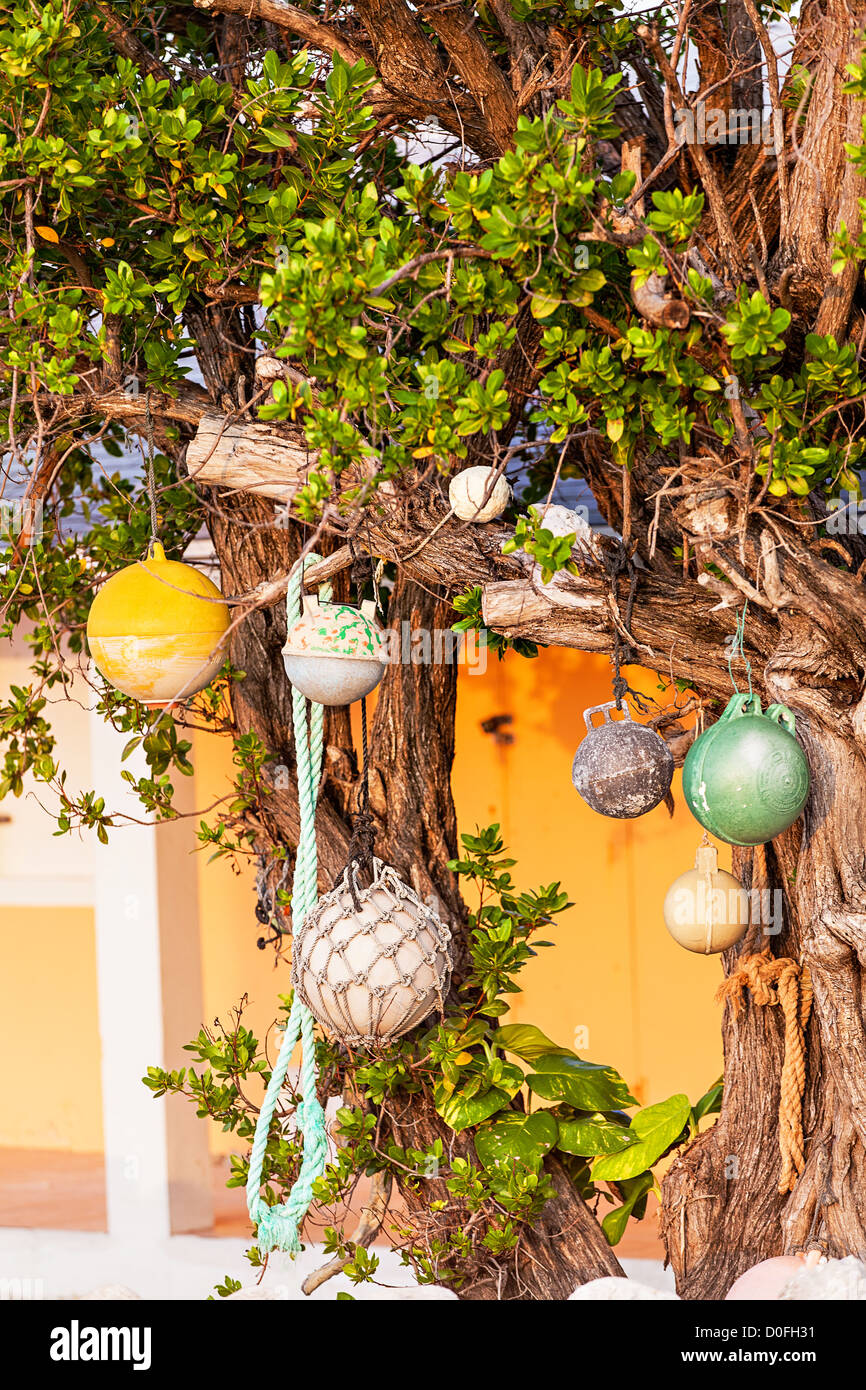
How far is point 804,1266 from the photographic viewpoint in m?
2.61

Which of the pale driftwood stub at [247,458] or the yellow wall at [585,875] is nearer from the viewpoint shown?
the pale driftwood stub at [247,458]

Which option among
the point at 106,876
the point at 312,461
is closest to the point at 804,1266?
the point at 312,461

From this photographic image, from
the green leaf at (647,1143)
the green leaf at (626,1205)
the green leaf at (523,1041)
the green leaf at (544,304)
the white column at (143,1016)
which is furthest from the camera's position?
the white column at (143,1016)

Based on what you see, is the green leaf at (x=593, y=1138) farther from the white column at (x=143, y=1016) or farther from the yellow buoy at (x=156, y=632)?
the white column at (x=143, y=1016)

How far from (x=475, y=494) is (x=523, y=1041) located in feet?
5.04

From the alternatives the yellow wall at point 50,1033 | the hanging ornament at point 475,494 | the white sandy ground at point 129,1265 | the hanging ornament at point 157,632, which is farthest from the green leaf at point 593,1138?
the yellow wall at point 50,1033

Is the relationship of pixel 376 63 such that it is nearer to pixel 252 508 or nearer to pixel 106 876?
pixel 252 508

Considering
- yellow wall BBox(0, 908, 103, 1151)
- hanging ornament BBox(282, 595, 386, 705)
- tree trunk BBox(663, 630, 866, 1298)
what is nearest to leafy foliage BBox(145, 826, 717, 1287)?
tree trunk BBox(663, 630, 866, 1298)

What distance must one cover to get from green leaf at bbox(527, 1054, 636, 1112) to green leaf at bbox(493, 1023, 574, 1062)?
0.07 feet

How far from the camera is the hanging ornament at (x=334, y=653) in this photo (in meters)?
2.53

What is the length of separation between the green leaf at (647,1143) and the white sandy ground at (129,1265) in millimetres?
2302

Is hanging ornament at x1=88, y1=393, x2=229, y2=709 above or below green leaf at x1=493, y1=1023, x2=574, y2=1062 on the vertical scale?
above

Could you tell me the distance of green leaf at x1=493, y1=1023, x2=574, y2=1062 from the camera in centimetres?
331

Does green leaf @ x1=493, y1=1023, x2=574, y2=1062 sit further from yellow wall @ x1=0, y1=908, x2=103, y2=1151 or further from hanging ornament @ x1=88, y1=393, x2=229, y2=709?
yellow wall @ x1=0, y1=908, x2=103, y2=1151
